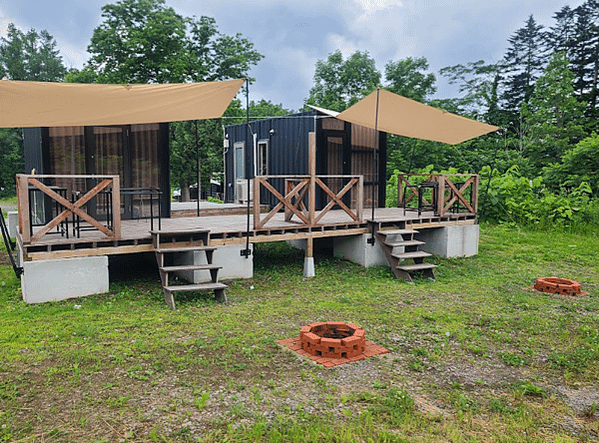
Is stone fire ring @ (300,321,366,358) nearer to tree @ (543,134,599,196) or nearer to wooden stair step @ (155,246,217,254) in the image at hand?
wooden stair step @ (155,246,217,254)

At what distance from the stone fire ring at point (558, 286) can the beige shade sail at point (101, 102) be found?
4.76 meters

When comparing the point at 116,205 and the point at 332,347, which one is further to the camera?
the point at 116,205

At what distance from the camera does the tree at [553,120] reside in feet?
69.2

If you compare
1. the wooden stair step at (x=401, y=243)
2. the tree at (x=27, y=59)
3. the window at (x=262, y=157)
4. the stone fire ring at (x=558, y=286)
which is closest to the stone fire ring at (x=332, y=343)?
the wooden stair step at (x=401, y=243)

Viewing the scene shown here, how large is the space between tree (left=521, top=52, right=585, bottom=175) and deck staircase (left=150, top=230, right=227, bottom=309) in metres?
17.8

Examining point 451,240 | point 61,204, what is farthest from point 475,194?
point 61,204

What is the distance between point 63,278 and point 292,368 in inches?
123

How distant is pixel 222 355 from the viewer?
4074 mm

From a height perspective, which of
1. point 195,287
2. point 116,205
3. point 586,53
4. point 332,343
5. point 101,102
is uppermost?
point 586,53

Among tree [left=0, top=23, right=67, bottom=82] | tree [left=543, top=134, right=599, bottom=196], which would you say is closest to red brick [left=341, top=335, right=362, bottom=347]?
tree [left=543, top=134, right=599, bottom=196]

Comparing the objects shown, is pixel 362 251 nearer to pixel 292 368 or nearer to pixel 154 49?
pixel 292 368

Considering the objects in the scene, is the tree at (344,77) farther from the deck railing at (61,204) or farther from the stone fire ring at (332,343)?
the stone fire ring at (332,343)

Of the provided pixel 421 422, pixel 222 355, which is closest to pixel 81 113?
pixel 222 355

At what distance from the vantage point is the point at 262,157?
36.9 ft
